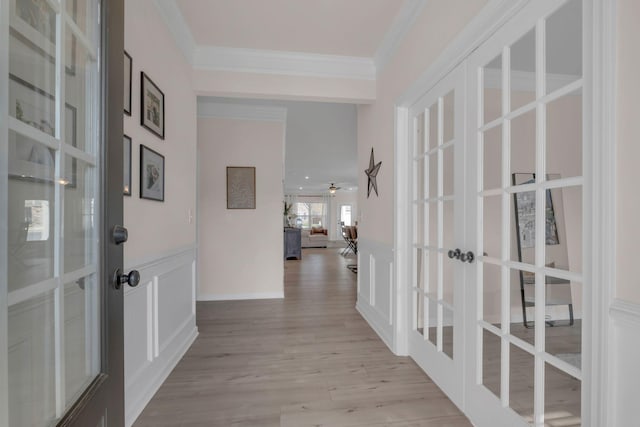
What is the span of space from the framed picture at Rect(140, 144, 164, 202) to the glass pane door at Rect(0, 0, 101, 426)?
1135mm

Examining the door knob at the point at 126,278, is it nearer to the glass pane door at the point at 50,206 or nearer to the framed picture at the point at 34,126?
the glass pane door at the point at 50,206

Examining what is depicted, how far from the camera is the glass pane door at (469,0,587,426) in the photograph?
1.09 meters

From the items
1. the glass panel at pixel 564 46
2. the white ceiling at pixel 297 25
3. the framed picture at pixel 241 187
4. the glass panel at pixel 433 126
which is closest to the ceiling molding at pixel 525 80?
the glass panel at pixel 564 46

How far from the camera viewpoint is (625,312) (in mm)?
857

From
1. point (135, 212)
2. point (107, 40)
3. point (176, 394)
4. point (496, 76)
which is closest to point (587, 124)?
point (496, 76)

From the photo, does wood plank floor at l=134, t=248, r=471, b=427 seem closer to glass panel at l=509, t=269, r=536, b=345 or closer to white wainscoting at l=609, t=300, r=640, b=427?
glass panel at l=509, t=269, r=536, b=345

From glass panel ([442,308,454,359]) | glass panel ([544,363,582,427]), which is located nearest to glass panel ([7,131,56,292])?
glass panel ([544,363,582,427])

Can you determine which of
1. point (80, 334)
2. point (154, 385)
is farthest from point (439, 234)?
point (154, 385)

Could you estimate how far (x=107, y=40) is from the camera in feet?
2.81

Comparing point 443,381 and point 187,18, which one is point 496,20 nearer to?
point 443,381

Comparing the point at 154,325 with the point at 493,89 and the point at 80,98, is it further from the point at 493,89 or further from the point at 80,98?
the point at 493,89

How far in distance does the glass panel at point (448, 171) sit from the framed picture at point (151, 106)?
1.89 metres

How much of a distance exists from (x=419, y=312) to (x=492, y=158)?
1.29 m

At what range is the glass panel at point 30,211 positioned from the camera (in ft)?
1.86
